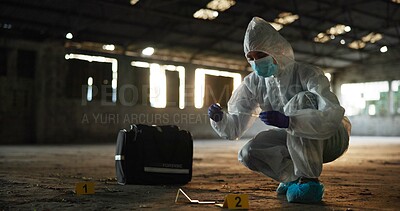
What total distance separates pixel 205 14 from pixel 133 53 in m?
4.00

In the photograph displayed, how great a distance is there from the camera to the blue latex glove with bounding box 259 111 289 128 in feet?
7.42

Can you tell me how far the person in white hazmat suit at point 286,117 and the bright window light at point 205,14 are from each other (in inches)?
448

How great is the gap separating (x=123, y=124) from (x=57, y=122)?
2.72 m

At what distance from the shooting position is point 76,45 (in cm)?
1529

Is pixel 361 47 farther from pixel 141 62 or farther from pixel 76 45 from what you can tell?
pixel 76 45

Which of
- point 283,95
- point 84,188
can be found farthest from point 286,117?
point 84,188

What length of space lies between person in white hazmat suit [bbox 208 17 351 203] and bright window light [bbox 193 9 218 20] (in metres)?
11.4

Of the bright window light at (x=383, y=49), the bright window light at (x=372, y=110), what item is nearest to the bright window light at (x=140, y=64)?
the bright window light at (x=383, y=49)

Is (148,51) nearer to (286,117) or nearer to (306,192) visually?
(306,192)

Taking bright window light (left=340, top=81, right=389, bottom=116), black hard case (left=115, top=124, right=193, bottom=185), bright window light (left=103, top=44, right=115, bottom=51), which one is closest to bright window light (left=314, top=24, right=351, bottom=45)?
bright window light (left=340, top=81, right=389, bottom=116)

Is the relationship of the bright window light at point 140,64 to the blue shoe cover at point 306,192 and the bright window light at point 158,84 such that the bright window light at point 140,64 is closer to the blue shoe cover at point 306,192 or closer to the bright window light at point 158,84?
the bright window light at point 158,84

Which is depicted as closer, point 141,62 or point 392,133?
point 141,62

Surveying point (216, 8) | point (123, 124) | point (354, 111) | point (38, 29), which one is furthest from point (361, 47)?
point (38, 29)

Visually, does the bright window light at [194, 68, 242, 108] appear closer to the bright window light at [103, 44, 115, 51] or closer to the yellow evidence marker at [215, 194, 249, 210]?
the bright window light at [103, 44, 115, 51]
